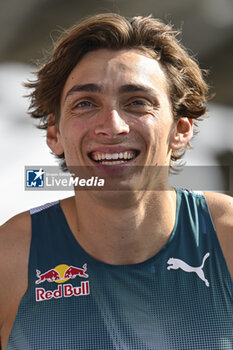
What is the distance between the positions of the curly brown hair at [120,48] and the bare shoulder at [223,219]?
1.34 feet

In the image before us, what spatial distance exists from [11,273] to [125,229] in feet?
1.58

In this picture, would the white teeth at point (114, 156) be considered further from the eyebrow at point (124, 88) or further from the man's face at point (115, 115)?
the eyebrow at point (124, 88)

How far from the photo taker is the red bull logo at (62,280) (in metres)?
1.87

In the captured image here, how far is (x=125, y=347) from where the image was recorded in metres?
1.76

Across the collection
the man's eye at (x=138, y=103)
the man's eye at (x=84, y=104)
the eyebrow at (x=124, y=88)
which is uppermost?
the eyebrow at (x=124, y=88)

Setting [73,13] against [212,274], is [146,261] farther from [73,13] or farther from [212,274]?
[73,13]

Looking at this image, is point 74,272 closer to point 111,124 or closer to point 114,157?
point 114,157

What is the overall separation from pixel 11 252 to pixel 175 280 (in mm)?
660

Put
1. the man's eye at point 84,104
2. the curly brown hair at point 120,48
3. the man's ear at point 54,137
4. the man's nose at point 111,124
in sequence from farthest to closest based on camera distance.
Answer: the man's ear at point 54,137, the curly brown hair at point 120,48, the man's eye at point 84,104, the man's nose at point 111,124

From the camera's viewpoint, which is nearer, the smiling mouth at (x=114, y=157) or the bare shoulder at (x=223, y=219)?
the smiling mouth at (x=114, y=157)

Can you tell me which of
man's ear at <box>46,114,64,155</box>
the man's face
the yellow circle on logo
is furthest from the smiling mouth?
the yellow circle on logo

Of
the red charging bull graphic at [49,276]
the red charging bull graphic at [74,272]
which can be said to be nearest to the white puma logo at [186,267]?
the red charging bull graphic at [74,272]

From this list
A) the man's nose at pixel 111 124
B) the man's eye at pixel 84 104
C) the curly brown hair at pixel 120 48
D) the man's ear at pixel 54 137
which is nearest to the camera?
the man's nose at pixel 111 124

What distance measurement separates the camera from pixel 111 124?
1785mm
